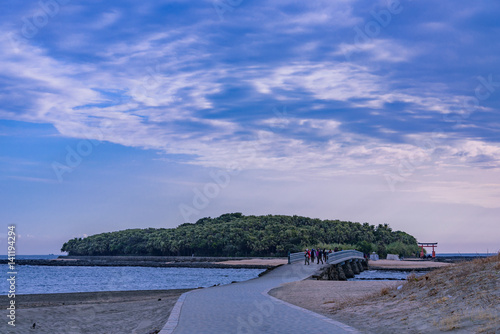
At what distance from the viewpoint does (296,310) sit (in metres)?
17.0

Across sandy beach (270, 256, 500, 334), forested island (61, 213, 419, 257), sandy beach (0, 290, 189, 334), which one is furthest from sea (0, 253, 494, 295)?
forested island (61, 213, 419, 257)

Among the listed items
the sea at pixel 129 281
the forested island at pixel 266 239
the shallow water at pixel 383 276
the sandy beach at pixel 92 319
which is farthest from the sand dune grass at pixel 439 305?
the forested island at pixel 266 239

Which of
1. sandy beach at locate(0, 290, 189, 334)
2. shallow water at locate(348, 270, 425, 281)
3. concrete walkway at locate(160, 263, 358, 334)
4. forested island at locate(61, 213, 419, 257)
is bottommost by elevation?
shallow water at locate(348, 270, 425, 281)

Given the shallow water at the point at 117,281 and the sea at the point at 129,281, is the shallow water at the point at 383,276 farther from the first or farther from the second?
the shallow water at the point at 117,281

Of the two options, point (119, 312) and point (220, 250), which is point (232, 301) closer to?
point (119, 312)

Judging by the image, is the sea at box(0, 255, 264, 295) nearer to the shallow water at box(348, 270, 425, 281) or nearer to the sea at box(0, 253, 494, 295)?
the sea at box(0, 253, 494, 295)

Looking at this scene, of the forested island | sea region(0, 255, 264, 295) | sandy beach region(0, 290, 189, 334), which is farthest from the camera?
the forested island

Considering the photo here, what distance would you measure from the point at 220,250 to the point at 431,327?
12951cm

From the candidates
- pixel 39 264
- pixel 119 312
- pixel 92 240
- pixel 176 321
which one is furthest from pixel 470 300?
pixel 92 240

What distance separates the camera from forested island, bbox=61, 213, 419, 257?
4924 inches

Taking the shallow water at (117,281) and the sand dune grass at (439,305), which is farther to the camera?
the shallow water at (117,281)

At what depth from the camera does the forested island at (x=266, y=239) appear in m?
125

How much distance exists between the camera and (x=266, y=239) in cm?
12912

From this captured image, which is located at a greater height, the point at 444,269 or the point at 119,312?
the point at 444,269
